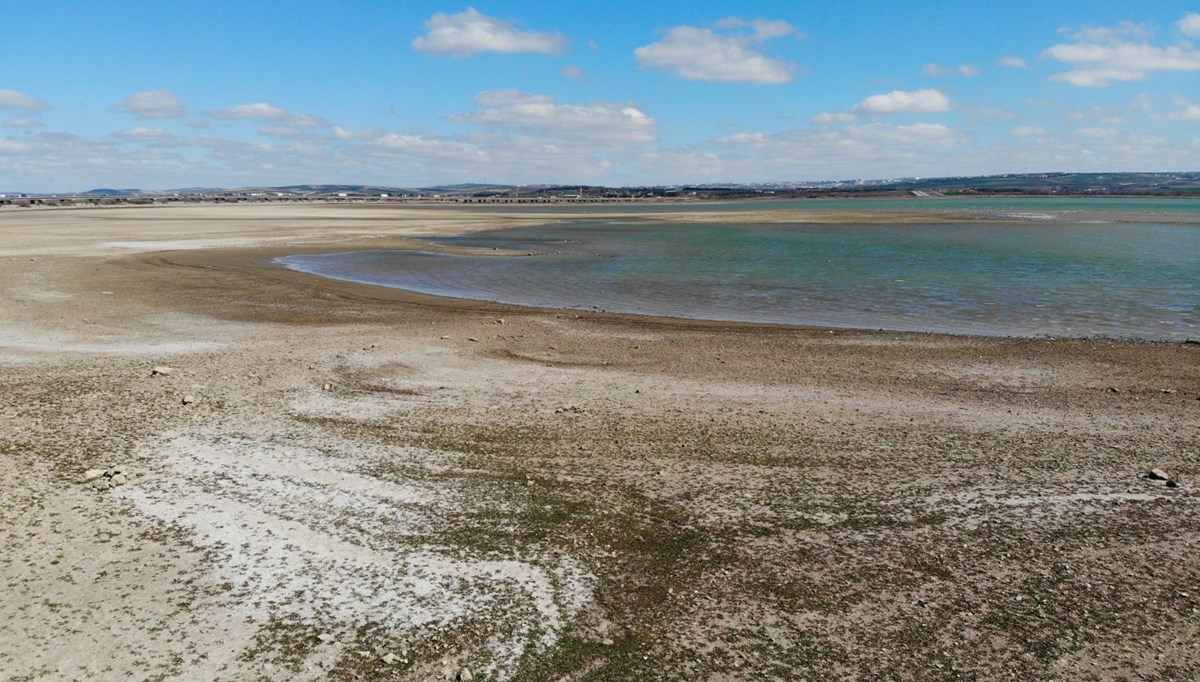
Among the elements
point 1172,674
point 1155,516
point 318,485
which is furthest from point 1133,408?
point 318,485

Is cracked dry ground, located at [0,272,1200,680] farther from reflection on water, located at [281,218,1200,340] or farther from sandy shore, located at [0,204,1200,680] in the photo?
reflection on water, located at [281,218,1200,340]

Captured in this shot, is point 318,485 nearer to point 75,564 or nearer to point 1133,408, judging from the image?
point 75,564

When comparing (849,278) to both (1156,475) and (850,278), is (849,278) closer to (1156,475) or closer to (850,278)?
(850,278)

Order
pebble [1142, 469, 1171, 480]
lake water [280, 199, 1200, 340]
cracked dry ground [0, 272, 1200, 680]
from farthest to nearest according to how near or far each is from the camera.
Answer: lake water [280, 199, 1200, 340] < pebble [1142, 469, 1171, 480] < cracked dry ground [0, 272, 1200, 680]

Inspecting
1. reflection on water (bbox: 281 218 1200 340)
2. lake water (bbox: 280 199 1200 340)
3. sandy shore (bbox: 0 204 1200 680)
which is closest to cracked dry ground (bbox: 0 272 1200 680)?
sandy shore (bbox: 0 204 1200 680)

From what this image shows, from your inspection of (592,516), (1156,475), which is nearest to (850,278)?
(1156,475)

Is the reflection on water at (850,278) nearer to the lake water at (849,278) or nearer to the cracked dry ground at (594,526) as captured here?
the lake water at (849,278)

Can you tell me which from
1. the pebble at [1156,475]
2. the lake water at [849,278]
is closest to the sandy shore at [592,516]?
the pebble at [1156,475]
